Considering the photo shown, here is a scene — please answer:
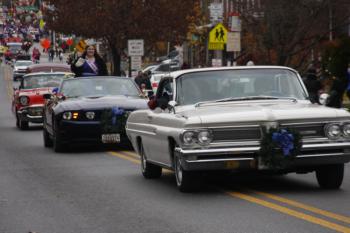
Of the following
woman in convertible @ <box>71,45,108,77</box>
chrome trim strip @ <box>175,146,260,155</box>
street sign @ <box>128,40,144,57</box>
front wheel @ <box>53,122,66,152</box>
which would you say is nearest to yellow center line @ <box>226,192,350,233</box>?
chrome trim strip @ <box>175,146,260,155</box>

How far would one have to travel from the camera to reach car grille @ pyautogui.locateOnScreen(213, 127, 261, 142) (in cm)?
1241

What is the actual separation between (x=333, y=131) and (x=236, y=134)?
1.09 m

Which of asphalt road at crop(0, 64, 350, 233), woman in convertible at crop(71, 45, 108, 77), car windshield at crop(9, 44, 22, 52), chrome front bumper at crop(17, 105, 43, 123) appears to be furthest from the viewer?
car windshield at crop(9, 44, 22, 52)

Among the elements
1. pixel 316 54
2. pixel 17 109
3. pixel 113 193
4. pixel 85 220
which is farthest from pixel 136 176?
pixel 316 54

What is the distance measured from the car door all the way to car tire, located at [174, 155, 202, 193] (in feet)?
1.44

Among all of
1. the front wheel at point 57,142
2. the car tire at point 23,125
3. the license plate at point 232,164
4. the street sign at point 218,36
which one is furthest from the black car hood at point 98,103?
the street sign at point 218,36

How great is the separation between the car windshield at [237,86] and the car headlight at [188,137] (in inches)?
52.9

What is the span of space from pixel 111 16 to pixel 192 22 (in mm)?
5169

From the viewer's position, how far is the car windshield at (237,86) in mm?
13781

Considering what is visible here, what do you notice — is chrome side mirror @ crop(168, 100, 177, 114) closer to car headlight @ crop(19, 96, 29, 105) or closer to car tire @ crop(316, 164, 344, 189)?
car tire @ crop(316, 164, 344, 189)

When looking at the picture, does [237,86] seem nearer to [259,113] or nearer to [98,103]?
[259,113]

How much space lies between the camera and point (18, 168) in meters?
17.8

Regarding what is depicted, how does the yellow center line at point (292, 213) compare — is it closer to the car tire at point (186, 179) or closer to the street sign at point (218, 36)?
the car tire at point (186, 179)

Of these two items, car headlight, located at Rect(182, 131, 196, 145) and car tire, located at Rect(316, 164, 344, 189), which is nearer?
car headlight, located at Rect(182, 131, 196, 145)
